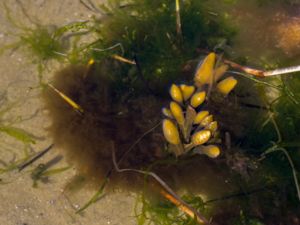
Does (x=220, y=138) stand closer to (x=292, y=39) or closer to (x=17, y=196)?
(x=292, y=39)

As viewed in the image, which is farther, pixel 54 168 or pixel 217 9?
pixel 217 9

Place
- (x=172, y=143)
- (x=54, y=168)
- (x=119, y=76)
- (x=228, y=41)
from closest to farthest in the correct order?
(x=172, y=143) → (x=54, y=168) → (x=119, y=76) → (x=228, y=41)

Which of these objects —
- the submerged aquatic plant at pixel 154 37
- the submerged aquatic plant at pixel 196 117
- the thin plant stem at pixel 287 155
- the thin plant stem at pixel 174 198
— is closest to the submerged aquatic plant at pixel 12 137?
the thin plant stem at pixel 174 198

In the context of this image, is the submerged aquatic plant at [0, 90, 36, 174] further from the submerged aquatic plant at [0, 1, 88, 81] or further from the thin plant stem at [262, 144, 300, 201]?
the thin plant stem at [262, 144, 300, 201]

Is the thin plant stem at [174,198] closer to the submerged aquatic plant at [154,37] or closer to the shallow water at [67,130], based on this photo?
the shallow water at [67,130]

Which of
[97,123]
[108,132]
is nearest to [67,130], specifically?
[97,123]

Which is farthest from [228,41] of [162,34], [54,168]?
[54,168]

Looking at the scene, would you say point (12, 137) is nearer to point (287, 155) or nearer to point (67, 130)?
point (67, 130)

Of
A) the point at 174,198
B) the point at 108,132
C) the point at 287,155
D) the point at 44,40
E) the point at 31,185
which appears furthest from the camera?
the point at 44,40

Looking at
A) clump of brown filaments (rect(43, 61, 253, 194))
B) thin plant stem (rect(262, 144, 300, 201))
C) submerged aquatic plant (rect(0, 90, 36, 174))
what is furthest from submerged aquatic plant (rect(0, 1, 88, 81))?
thin plant stem (rect(262, 144, 300, 201))

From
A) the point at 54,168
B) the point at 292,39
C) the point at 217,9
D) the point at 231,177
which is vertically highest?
the point at 217,9
